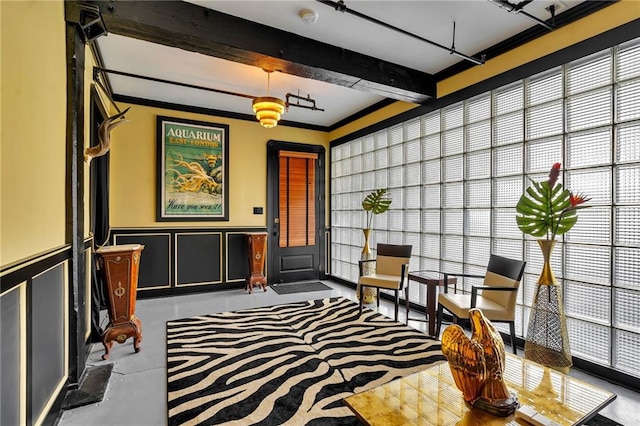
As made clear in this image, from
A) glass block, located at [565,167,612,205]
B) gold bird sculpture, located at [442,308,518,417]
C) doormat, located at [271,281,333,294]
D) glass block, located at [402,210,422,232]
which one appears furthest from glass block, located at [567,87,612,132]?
doormat, located at [271,281,333,294]

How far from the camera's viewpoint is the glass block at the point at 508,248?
303 cm

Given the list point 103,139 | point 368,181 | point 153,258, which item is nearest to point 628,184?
point 368,181

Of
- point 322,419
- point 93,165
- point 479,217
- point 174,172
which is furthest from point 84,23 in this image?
point 479,217

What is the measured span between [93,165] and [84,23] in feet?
5.23

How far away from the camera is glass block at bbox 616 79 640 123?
2285 mm

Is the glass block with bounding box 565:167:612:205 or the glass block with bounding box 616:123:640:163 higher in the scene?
the glass block with bounding box 616:123:640:163

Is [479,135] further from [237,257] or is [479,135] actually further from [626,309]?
[237,257]

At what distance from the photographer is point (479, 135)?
3410 millimetres

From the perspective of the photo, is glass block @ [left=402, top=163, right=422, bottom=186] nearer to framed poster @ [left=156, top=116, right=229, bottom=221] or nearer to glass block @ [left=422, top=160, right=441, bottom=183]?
glass block @ [left=422, top=160, right=441, bottom=183]

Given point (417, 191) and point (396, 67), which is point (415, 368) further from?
point (396, 67)

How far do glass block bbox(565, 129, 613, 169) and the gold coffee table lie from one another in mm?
1790

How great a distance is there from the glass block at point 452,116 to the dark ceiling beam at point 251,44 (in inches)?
14.8

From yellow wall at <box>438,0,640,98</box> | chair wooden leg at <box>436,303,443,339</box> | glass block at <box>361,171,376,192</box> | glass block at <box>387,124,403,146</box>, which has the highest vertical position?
yellow wall at <box>438,0,640,98</box>

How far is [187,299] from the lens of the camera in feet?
15.2
